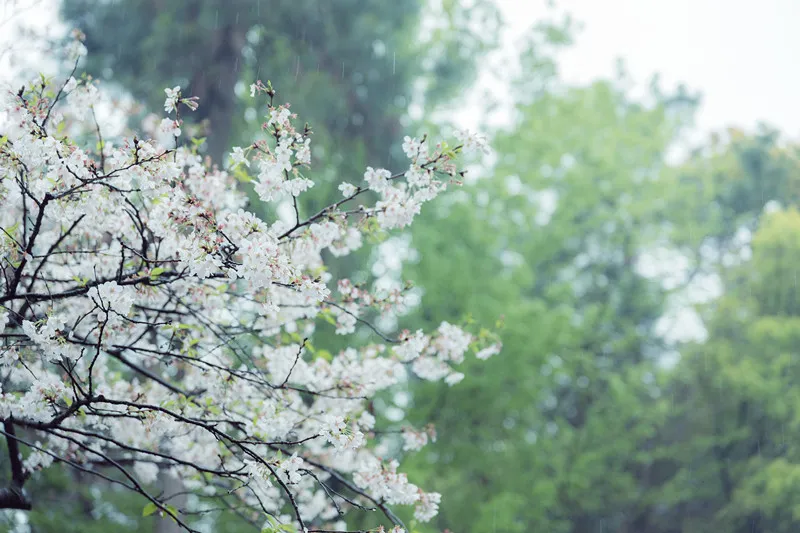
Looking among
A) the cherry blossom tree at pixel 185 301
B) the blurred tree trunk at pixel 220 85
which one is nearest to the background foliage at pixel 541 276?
the blurred tree trunk at pixel 220 85

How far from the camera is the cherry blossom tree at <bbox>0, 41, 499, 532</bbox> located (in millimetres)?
3057

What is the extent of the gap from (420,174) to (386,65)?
28.7ft

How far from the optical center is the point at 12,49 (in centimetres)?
388

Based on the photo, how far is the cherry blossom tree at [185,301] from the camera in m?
3.06

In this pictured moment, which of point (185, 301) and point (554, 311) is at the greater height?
point (554, 311)

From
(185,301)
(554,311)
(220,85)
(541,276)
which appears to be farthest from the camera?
(541,276)

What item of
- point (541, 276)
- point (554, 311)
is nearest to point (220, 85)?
point (554, 311)

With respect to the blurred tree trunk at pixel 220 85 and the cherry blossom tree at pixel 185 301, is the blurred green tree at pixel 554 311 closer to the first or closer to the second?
the blurred tree trunk at pixel 220 85

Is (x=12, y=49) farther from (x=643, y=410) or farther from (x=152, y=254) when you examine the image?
(x=643, y=410)

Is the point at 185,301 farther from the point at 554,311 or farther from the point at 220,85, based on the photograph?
the point at 554,311

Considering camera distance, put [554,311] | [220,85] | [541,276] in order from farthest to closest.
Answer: [541,276]
[554,311]
[220,85]

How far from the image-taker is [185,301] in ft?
13.6

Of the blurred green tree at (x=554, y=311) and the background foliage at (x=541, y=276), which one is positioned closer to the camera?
the blurred green tree at (x=554, y=311)

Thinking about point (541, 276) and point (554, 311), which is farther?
point (541, 276)
